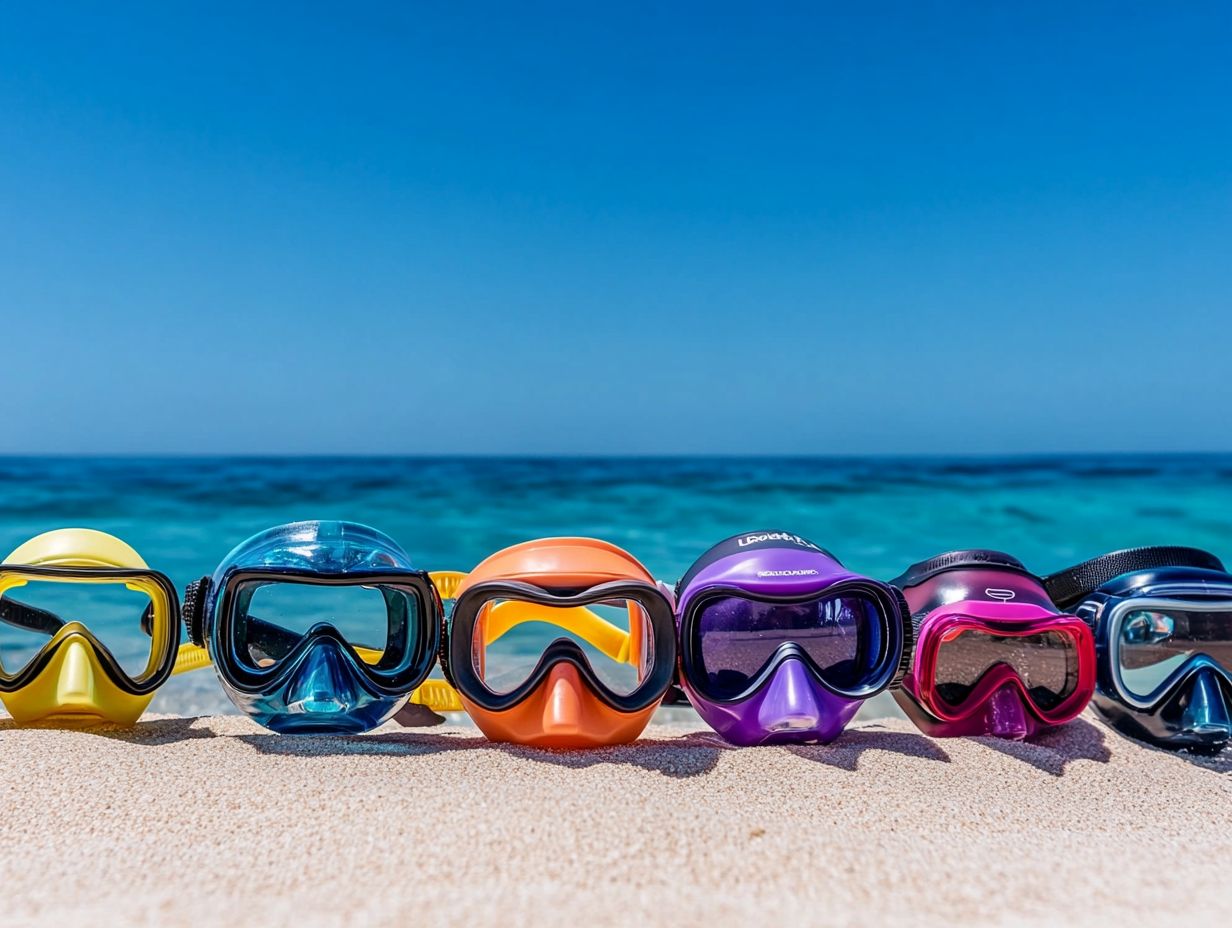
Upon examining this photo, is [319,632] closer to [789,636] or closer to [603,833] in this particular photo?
[603,833]

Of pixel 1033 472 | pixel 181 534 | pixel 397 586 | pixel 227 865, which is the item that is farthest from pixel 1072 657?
pixel 1033 472

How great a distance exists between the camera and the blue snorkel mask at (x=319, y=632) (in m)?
2.98

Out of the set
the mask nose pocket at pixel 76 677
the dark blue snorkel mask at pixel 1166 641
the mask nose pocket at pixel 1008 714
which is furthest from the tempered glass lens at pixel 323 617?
the dark blue snorkel mask at pixel 1166 641

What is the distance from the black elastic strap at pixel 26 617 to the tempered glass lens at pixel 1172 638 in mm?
4034

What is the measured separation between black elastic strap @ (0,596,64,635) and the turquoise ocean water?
5.60 m

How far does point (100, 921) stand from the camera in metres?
1.87

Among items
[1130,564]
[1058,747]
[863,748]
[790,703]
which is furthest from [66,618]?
[1130,564]

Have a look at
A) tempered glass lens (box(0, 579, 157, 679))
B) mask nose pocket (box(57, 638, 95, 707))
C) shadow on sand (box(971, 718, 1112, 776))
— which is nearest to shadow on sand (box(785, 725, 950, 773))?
shadow on sand (box(971, 718, 1112, 776))

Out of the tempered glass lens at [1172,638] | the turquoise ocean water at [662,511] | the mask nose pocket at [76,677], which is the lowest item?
the turquoise ocean water at [662,511]

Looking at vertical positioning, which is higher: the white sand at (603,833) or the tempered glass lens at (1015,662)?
the tempered glass lens at (1015,662)

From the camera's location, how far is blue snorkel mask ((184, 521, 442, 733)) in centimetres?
298

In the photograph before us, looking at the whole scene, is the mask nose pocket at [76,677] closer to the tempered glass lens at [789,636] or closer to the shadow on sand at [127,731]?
the shadow on sand at [127,731]

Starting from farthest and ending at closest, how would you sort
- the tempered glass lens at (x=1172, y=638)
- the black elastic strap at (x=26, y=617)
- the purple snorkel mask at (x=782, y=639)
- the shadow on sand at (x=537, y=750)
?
1. the black elastic strap at (x=26, y=617)
2. the tempered glass lens at (x=1172, y=638)
3. the purple snorkel mask at (x=782, y=639)
4. the shadow on sand at (x=537, y=750)

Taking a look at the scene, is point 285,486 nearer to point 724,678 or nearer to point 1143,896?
point 724,678
